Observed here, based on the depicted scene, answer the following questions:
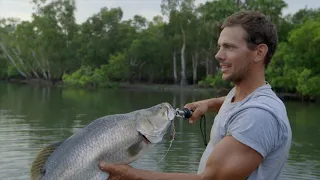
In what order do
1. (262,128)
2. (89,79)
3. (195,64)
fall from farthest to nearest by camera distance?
1. (195,64)
2. (89,79)
3. (262,128)

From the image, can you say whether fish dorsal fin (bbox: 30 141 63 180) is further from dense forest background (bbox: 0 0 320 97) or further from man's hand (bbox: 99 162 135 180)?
dense forest background (bbox: 0 0 320 97)

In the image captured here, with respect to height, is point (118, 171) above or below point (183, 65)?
below

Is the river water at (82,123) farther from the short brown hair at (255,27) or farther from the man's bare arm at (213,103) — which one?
the short brown hair at (255,27)

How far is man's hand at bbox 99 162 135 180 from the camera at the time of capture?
6.91ft

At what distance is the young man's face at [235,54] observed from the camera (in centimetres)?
216

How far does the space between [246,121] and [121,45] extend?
179 feet

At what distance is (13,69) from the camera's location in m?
67.4

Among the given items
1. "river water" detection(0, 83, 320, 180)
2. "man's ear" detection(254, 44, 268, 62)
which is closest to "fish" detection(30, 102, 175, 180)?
"man's ear" detection(254, 44, 268, 62)

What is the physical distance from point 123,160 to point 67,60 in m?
58.4

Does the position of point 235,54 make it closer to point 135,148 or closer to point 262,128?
point 262,128

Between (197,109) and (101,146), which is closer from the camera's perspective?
(101,146)

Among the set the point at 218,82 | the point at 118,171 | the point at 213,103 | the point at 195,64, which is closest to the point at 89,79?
the point at 195,64

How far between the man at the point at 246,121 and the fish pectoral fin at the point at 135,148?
0.08 m

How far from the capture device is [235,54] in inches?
85.4
